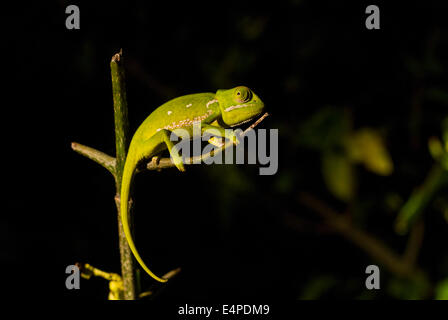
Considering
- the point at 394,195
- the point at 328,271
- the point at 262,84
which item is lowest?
the point at 328,271

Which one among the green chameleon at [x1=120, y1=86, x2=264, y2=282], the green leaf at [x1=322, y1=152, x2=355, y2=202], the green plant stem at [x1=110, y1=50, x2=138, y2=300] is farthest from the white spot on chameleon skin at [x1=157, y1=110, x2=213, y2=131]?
the green leaf at [x1=322, y1=152, x2=355, y2=202]

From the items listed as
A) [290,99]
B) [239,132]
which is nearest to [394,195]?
[290,99]

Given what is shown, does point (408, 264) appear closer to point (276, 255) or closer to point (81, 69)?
point (276, 255)

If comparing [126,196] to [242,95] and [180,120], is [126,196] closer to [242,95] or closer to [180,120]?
[180,120]

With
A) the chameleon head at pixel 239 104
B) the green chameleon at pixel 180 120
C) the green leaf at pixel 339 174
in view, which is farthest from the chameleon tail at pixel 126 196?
the green leaf at pixel 339 174

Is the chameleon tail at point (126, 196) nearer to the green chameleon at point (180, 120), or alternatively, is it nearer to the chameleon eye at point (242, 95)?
the green chameleon at point (180, 120)

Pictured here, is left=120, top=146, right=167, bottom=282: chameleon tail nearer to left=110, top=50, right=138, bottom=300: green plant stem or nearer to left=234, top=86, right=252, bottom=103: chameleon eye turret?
left=110, top=50, right=138, bottom=300: green plant stem

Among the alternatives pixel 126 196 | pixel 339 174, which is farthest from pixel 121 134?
pixel 339 174
